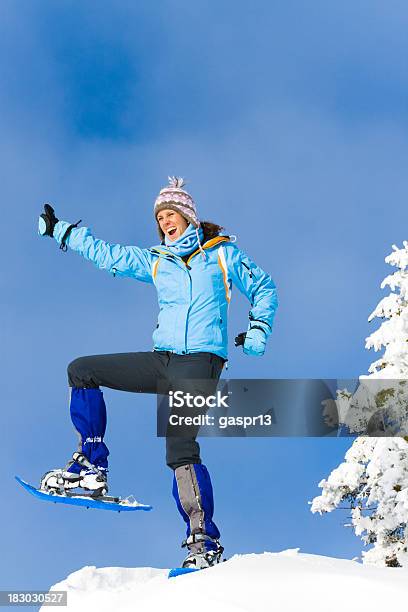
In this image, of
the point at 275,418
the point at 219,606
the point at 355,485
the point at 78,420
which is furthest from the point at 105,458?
the point at 355,485

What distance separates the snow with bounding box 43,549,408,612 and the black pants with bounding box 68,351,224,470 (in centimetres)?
132

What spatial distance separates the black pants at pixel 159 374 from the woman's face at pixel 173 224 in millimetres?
1310

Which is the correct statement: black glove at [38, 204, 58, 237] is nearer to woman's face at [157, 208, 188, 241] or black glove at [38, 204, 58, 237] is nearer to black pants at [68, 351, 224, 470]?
woman's face at [157, 208, 188, 241]

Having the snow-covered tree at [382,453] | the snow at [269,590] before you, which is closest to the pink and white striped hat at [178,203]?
the snow at [269,590]

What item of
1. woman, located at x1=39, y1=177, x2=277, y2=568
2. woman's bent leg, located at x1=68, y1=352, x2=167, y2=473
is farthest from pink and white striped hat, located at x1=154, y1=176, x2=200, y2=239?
woman's bent leg, located at x1=68, y1=352, x2=167, y2=473

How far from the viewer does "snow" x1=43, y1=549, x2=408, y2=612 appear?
447 cm

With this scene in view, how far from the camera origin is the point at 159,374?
6.98 meters

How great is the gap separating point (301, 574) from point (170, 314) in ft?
9.44

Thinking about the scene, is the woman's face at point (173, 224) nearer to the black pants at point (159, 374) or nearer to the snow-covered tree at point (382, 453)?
the black pants at point (159, 374)

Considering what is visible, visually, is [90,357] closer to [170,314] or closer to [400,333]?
[170,314]

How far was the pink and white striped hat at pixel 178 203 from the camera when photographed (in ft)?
25.3

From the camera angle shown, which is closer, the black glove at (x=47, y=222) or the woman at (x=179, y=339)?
the woman at (x=179, y=339)

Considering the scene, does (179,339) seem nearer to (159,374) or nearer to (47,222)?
(159,374)

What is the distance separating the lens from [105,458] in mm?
7203
